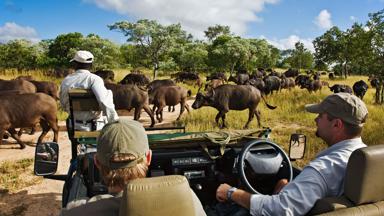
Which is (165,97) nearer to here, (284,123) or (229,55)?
(284,123)

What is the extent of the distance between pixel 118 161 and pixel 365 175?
4.68 feet

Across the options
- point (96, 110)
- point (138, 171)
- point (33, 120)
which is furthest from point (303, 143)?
point (33, 120)

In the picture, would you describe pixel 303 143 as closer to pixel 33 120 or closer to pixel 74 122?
pixel 74 122

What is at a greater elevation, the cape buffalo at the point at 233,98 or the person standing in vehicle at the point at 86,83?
the person standing in vehicle at the point at 86,83

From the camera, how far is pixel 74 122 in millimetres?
5289

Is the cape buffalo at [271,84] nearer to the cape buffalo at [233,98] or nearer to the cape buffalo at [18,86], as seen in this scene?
the cape buffalo at [233,98]

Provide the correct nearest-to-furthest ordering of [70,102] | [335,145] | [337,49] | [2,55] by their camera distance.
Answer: [335,145], [70,102], [2,55], [337,49]

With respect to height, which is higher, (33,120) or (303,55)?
(303,55)

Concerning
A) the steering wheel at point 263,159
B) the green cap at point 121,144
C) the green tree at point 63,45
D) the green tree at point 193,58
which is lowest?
the steering wheel at point 263,159

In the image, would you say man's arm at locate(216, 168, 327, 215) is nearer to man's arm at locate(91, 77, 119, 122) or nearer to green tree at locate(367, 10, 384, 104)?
man's arm at locate(91, 77, 119, 122)

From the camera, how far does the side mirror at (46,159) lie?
3.50m

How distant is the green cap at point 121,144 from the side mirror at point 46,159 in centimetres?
182

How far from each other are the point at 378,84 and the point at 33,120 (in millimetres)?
17398

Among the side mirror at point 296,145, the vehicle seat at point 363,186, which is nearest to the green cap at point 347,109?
the vehicle seat at point 363,186
